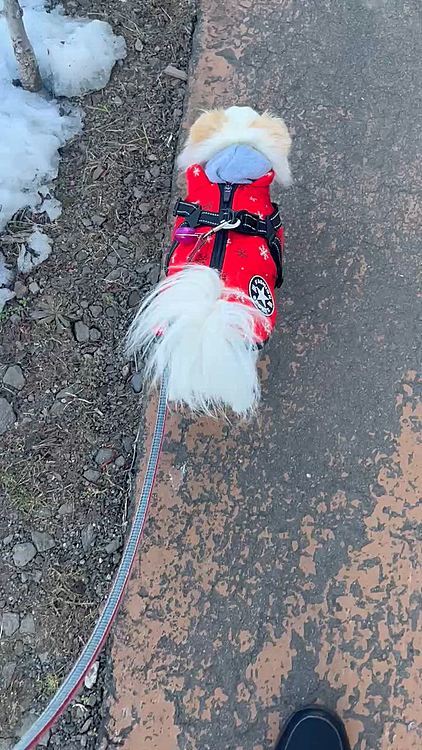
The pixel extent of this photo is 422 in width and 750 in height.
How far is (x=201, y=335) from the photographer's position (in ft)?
4.26

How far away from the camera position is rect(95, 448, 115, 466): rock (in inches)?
71.6

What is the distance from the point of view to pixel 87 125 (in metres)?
2.15

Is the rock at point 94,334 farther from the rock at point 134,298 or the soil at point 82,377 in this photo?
the rock at point 134,298

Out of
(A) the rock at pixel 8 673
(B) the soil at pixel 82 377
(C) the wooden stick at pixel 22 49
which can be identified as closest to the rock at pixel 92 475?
(B) the soil at pixel 82 377

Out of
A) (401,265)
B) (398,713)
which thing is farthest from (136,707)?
(401,265)

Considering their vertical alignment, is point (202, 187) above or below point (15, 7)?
below

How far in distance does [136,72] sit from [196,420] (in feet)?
3.83

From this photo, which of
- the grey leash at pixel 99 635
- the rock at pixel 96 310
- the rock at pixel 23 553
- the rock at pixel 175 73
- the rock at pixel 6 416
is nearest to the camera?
the grey leash at pixel 99 635

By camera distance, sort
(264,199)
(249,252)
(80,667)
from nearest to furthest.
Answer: (80,667), (249,252), (264,199)

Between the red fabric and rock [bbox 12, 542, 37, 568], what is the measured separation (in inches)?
30.5

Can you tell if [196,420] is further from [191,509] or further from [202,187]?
[202,187]

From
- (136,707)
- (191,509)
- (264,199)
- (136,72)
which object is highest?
(136,72)

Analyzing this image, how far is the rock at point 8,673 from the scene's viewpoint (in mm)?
1640

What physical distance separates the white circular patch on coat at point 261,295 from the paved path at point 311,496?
324 millimetres
